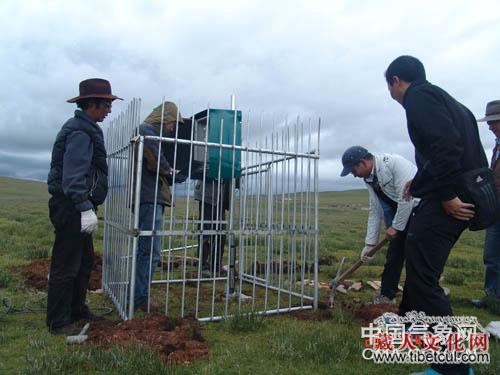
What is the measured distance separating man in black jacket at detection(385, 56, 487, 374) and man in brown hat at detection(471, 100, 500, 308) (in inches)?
110

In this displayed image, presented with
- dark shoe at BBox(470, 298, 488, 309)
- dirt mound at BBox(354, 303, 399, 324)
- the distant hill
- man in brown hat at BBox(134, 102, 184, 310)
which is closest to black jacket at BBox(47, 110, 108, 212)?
man in brown hat at BBox(134, 102, 184, 310)

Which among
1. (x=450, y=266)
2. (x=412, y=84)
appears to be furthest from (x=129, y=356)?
(x=450, y=266)

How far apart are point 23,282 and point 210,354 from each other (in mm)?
4033

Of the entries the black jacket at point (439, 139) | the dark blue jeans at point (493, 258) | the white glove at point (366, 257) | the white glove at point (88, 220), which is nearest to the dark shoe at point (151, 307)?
the white glove at point (88, 220)

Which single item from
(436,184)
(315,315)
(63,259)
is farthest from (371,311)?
(63,259)

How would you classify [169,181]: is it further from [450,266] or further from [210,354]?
[450,266]

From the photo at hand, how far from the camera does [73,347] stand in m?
4.04

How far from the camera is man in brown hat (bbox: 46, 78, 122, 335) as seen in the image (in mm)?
4441

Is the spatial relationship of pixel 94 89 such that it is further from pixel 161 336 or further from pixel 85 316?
pixel 161 336

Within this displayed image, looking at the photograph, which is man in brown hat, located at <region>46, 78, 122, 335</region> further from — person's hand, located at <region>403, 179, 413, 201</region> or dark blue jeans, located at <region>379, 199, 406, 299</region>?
dark blue jeans, located at <region>379, 199, 406, 299</region>

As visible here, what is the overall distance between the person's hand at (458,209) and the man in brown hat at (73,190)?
3268mm

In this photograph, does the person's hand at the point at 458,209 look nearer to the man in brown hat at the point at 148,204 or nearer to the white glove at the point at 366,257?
the white glove at the point at 366,257

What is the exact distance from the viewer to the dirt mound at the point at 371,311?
503 cm

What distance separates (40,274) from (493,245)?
6.68m
